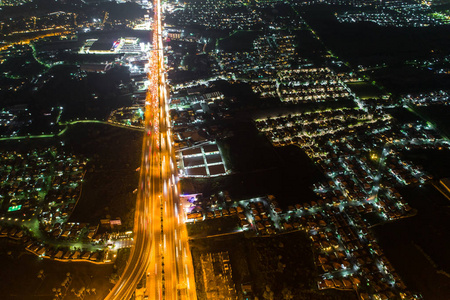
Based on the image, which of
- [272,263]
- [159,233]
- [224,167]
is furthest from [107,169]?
[272,263]

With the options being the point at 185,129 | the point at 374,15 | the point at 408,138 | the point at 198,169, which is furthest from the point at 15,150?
the point at 374,15

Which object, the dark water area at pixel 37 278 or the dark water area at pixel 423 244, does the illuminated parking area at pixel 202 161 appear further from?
the dark water area at pixel 423 244

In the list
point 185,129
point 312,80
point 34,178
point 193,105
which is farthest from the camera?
point 312,80

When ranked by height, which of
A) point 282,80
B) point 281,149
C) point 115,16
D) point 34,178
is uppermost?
point 115,16

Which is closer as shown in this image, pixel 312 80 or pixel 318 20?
pixel 312 80

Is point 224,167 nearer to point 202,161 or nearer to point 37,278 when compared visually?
point 202,161

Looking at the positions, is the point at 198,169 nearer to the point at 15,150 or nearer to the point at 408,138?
the point at 15,150

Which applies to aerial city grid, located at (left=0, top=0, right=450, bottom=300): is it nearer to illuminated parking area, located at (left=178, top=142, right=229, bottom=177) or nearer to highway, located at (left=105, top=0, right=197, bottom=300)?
highway, located at (left=105, top=0, right=197, bottom=300)
